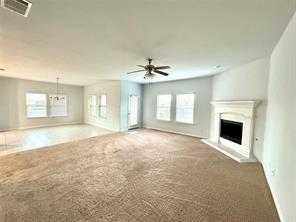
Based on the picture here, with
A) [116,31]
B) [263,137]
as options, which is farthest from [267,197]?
[116,31]

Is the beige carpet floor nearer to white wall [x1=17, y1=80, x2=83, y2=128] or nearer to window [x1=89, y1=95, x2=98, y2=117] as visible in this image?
white wall [x1=17, y1=80, x2=83, y2=128]

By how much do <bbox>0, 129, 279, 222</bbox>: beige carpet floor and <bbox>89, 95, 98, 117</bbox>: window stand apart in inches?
197

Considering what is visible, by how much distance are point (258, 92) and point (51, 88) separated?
9.86 metres

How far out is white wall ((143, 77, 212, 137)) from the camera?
19.8ft

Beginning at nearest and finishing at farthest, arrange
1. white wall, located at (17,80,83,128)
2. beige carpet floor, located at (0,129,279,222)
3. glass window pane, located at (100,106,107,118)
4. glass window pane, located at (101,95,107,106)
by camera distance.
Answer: beige carpet floor, located at (0,129,279,222), white wall, located at (17,80,83,128), glass window pane, located at (101,95,107,106), glass window pane, located at (100,106,107,118)

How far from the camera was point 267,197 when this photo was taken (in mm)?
2309

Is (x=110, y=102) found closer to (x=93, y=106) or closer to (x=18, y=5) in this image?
(x=93, y=106)

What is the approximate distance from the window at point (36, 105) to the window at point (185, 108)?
765 cm

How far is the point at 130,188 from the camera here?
2471 mm

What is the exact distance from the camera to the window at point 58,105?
834 centimetres

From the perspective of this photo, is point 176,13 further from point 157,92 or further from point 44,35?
point 157,92

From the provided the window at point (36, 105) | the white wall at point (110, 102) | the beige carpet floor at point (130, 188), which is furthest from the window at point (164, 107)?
the window at point (36, 105)

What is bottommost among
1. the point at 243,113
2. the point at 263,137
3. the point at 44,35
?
the point at 263,137

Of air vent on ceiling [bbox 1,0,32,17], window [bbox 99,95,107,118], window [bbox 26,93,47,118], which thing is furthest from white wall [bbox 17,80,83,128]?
air vent on ceiling [bbox 1,0,32,17]
